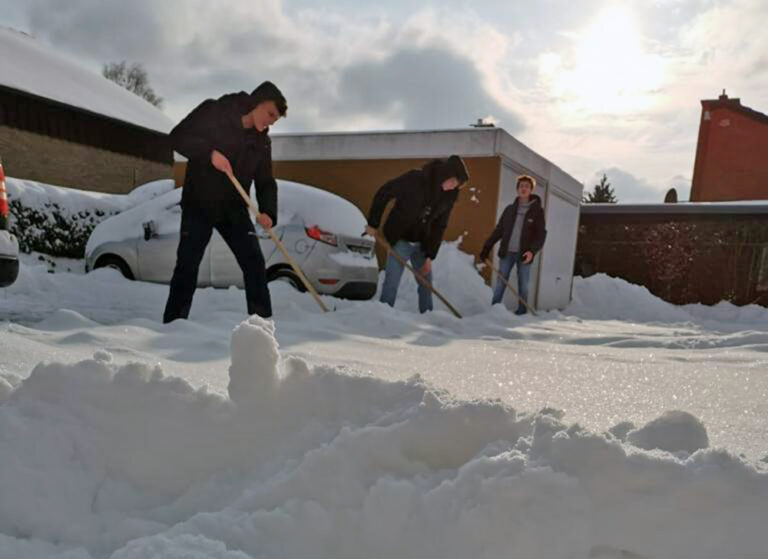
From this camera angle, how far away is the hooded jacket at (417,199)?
5.23 m

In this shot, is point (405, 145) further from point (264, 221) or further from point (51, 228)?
point (51, 228)

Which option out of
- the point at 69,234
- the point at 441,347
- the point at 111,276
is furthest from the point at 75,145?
the point at 441,347

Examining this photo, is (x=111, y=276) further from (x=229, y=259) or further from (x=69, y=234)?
(x=69, y=234)

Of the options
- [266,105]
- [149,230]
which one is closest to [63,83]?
[149,230]

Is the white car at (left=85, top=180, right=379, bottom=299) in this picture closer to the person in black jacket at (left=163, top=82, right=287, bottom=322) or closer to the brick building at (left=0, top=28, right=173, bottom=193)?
the person in black jacket at (left=163, top=82, right=287, bottom=322)

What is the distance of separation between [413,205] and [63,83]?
16.9 meters

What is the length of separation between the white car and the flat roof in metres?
9.08

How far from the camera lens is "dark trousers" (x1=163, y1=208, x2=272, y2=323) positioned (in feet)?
11.0

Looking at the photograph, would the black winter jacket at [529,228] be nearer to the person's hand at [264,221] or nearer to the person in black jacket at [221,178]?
the person's hand at [264,221]

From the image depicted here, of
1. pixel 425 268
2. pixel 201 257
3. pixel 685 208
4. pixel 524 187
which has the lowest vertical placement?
pixel 201 257

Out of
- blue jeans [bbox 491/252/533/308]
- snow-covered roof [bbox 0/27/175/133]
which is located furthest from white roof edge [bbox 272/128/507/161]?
snow-covered roof [bbox 0/27/175/133]

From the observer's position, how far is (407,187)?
530 centimetres

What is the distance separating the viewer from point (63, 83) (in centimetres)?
1719

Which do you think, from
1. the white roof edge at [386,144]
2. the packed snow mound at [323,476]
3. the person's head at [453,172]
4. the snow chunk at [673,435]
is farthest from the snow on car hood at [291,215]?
the snow chunk at [673,435]
